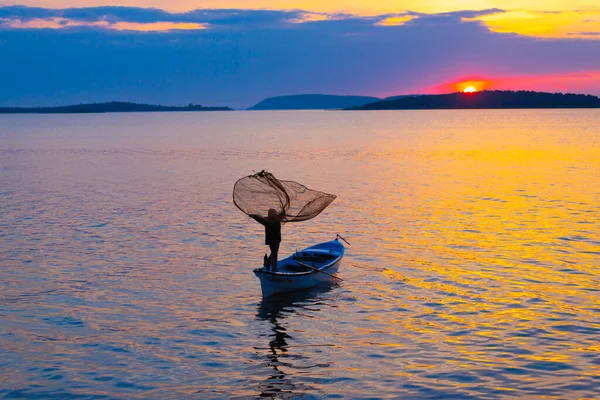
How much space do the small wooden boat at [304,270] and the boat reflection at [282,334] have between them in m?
0.28

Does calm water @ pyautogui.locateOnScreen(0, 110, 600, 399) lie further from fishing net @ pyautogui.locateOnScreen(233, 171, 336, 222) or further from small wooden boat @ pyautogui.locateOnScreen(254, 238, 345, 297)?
fishing net @ pyautogui.locateOnScreen(233, 171, 336, 222)

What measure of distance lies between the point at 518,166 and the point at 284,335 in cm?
5592

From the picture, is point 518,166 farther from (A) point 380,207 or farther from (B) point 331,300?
(B) point 331,300

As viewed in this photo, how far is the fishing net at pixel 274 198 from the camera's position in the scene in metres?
25.9

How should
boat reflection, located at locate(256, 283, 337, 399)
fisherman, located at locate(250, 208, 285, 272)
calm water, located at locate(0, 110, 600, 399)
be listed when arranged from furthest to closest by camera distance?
fisherman, located at locate(250, 208, 285, 272) → calm water, located at locate(0, 110, 600, 399) → boat reflection, located at locate(256, 283, 337, 399)

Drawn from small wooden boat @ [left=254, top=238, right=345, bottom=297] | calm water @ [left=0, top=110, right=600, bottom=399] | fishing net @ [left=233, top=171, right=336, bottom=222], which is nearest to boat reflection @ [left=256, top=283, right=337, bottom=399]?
calm water @ [left=0, top=110, right=600, bottom=399]

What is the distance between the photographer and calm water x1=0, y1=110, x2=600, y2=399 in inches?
682

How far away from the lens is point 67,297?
2458 cm

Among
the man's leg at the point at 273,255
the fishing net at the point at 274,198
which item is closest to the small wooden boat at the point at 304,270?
the man's leg at the point at 273,255

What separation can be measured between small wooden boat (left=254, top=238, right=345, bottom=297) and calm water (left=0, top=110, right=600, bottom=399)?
1.70ft

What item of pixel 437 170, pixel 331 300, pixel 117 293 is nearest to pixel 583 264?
pixel 331 300

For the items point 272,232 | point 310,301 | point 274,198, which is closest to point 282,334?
point 310,301

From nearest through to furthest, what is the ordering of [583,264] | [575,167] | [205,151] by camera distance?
[583,264] < [575,167] < [205,151]

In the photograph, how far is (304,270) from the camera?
87.2ft
